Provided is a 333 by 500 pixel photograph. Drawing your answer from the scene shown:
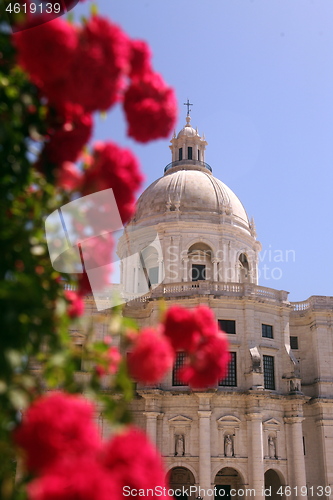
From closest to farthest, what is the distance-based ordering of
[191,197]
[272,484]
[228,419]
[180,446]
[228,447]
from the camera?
[228,447]
[180,446]
[228,419]
[272,484]
[191,197]

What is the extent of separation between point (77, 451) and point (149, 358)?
109 cm

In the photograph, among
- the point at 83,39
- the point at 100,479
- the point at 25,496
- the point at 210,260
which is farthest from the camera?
the point at 210,260

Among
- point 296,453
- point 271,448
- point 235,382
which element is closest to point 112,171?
point 235,382

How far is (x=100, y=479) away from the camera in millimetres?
3031

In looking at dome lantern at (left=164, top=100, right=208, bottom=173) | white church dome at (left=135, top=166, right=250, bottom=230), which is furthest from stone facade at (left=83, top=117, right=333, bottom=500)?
dome lantern at (left=164, top=100, right=208, bottom=173)

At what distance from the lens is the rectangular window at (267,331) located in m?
40.6

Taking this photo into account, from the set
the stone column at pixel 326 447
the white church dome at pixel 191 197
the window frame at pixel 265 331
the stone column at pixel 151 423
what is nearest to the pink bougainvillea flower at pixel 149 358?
the stone column at pixel 151 423

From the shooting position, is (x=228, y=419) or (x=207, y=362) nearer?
(x=207, y=362)

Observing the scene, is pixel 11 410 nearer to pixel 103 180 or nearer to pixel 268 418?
pixel 103 180

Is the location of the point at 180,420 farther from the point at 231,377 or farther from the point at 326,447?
the point at 326,447

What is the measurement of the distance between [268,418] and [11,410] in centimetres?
3641

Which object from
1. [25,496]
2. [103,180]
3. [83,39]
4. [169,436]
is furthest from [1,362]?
[169,436]

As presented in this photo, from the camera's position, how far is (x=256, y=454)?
35.9 meters

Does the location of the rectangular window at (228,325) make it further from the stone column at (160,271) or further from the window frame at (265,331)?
the stone column at (160,271)
